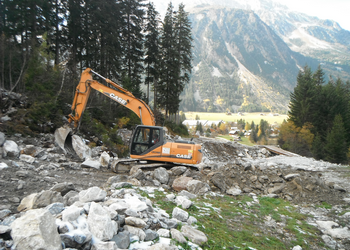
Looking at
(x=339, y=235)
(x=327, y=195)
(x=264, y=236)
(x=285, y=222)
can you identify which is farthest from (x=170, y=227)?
(x=327, y=195)

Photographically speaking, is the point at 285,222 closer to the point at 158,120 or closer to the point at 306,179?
the point at 306,179

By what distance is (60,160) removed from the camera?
10.1 metres

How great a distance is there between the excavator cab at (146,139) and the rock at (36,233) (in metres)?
7.55

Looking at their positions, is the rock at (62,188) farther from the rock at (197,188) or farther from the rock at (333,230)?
the rock at (333,230)

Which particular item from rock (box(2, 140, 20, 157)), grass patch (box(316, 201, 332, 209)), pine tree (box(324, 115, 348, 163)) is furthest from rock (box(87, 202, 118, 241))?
pine tree (box(324, 115, 348, 163))

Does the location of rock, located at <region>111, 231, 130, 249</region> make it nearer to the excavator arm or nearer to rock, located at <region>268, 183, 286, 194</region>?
rock, located at <region>268, 183, 286, 194</region>

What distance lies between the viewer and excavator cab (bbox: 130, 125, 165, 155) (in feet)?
34.4

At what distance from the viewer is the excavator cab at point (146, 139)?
10.5 meters

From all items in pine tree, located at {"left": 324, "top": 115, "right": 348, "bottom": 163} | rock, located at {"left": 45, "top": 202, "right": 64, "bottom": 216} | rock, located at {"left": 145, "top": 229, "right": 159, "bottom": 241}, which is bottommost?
pine tree, located at {"left": 324, "top": 115, "right": 348, "bottom": 163}

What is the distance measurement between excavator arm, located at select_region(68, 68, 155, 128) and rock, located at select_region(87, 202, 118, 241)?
846cm

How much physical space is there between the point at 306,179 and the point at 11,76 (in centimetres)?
1897

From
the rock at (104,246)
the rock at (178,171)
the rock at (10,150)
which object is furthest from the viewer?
the rock at (178,171)

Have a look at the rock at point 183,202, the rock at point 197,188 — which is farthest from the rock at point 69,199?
the rock at point 197,188

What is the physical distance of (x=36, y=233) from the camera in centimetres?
273
